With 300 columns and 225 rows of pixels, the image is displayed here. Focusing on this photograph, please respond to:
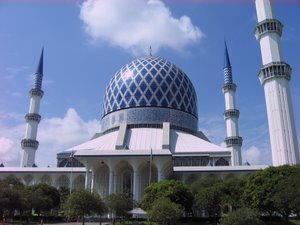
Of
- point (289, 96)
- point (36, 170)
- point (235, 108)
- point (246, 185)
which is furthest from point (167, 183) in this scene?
point (235, 108)

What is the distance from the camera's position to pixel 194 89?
174 ft

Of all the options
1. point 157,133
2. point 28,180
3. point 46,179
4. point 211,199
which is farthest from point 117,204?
point 28,180

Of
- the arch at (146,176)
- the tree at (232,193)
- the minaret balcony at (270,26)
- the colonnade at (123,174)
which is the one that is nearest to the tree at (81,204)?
the colonnade at (123,174)

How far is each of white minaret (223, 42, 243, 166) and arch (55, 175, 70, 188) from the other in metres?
20.6

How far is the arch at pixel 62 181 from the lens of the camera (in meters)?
40.6

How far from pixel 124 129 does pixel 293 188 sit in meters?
24.6

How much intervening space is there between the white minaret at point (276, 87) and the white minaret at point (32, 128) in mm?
30366

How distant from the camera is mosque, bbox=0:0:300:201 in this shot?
31578 millimetres

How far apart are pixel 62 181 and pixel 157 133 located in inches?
514

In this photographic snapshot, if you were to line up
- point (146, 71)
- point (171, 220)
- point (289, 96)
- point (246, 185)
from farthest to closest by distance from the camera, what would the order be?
point (146, 71), point (289, 96), point (246, 185), point (171, 220)

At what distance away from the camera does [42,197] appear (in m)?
28.8

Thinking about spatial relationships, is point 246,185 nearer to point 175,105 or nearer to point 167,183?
point 167,183

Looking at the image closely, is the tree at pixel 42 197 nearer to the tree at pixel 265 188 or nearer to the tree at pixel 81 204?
the tree at pixel 81 204

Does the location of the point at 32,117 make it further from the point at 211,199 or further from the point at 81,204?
the point at 211,199
